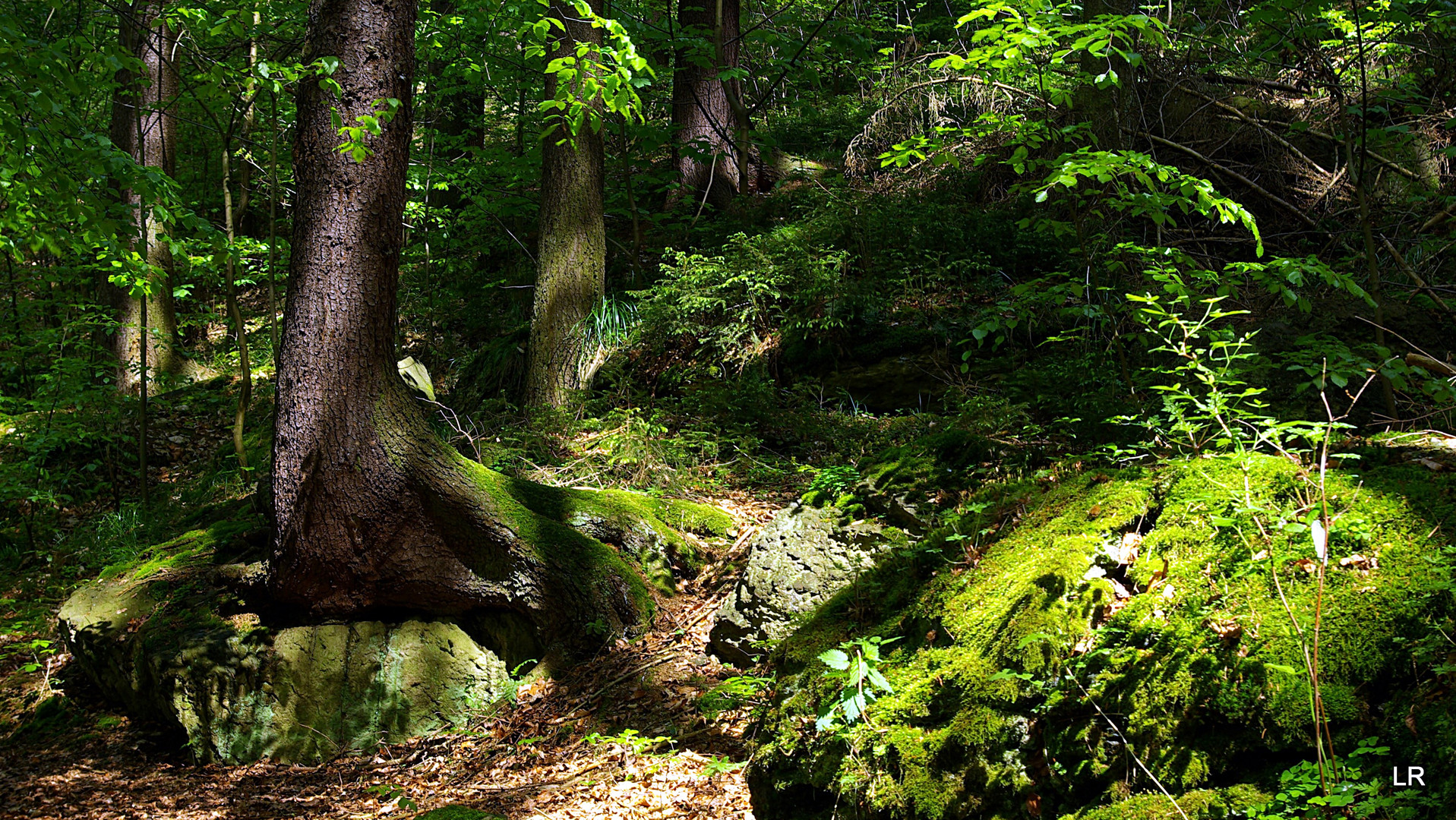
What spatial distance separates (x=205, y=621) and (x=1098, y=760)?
4.91 meters

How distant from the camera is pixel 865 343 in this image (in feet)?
23.8

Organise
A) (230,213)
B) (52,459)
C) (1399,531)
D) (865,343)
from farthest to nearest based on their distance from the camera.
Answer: (52,459) < (230,213) < (865,343) < (1399,531)

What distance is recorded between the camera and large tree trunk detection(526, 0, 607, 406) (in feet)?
25.2

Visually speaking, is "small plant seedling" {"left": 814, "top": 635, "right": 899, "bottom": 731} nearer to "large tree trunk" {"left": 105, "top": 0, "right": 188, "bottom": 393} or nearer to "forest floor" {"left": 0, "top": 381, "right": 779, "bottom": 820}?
"forest floor" {"left": 0, "top": 381, "right": 779, "bottom": 820}

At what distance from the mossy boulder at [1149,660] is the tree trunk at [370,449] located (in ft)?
7.71

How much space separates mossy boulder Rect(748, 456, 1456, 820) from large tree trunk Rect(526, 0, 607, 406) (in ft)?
17.4

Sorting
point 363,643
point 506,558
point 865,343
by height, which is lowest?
A: point 363,643

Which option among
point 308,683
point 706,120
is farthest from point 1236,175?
point 308,683

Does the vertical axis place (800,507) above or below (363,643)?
above

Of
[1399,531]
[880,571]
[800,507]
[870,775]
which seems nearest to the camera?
[1399,531]

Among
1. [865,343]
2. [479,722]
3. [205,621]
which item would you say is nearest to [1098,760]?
[479,722]

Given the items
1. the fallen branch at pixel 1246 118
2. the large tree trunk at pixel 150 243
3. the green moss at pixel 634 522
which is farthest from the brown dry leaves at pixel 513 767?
the large tree trunk at pixel 150 243

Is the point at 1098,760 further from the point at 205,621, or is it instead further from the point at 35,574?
the point at 35,574

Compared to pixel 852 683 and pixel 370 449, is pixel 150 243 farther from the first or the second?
pixel 852 683
